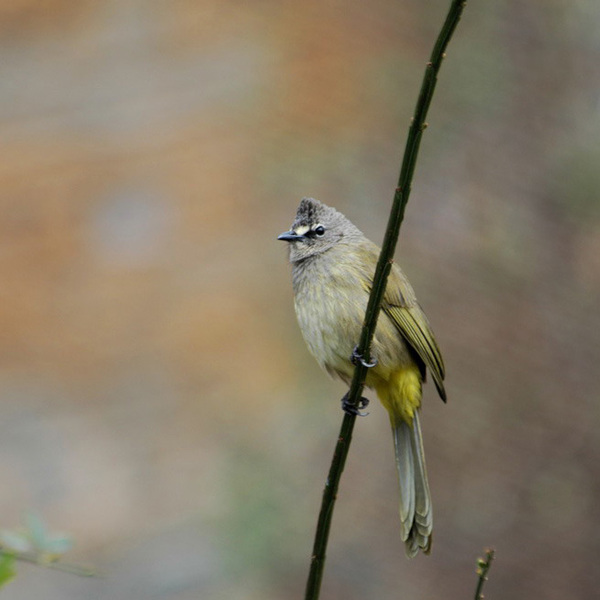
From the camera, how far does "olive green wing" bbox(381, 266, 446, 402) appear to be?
3674 millimetres

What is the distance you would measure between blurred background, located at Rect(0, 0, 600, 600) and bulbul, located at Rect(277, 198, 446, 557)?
2634mm

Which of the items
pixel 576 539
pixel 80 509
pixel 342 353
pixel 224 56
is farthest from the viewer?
pixel 224 56

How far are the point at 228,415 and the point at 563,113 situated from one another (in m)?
3.35

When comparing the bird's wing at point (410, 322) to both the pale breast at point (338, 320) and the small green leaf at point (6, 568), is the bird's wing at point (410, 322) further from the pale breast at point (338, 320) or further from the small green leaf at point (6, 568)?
the small green leaf at point (6, 568)

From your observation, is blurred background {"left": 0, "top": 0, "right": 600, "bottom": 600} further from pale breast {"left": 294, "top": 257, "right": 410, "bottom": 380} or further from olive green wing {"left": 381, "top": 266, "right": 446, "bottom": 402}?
pale breast {"left": 294, "top": 257, "right": 410, "bottom": 380}

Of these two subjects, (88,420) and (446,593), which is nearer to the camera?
(446,593)

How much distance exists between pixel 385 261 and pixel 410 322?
157 centimetres

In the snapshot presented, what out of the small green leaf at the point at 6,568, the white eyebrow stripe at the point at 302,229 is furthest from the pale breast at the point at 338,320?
the small green leaf at the point at 6,568

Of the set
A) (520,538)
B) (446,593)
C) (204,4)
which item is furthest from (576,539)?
(204,4)

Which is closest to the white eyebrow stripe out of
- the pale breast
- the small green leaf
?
the pale breast

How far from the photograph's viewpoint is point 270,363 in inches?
272

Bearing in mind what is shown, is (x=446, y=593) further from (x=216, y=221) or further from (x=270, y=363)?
(x=216, y=221)

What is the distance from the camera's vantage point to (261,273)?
6957mm

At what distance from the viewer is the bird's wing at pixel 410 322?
3674mm
